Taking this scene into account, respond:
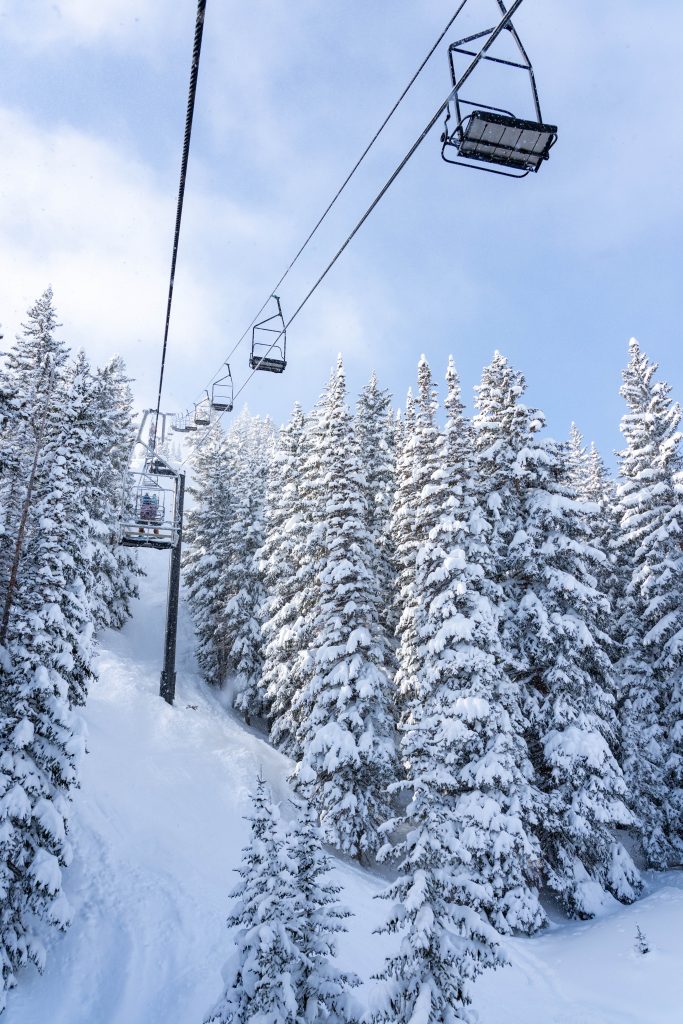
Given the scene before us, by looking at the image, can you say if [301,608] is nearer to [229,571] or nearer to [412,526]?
[412,526]

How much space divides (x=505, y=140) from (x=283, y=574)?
895 inches

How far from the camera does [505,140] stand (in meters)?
5.90

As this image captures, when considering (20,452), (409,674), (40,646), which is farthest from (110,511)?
(40,646)

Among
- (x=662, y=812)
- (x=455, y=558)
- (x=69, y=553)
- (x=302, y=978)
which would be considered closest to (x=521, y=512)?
(x=455, y=558)

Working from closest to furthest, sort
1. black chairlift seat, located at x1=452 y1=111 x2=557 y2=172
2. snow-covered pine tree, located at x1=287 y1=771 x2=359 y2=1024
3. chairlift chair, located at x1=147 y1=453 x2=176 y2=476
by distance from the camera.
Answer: black chairlift seat, located at x1=452 y1=111 x2=557 y2=172, snow-covered pine tree, located at x1=287 y1=771 x2=359 y2=1024, chairlift chair, located at x1=147 y1=453 x2=176 y2=476

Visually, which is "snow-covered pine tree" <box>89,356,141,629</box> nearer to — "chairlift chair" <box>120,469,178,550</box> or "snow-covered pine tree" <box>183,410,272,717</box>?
"chairlift chair" <box>120,469,178,550</box>

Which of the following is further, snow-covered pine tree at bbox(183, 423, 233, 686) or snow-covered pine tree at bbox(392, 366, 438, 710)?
snow-covered pine tree at bbox(183, 423, 233, 686)

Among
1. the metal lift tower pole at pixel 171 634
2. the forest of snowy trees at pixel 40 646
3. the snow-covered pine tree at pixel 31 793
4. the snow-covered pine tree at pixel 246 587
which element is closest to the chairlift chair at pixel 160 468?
the metal lift tower pole at pixel 171 634

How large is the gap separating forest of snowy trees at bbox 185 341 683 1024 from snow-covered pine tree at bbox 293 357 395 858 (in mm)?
77

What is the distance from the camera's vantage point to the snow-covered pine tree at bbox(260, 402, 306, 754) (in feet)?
78.3

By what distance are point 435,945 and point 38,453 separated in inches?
535

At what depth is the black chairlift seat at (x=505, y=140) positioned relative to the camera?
569cm

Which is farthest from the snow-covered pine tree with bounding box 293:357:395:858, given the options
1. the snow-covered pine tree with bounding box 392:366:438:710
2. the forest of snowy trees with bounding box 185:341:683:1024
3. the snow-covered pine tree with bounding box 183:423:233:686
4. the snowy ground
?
the snow-covered pine tree with bounding box 183:423:233:686

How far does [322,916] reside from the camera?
25.0ft
